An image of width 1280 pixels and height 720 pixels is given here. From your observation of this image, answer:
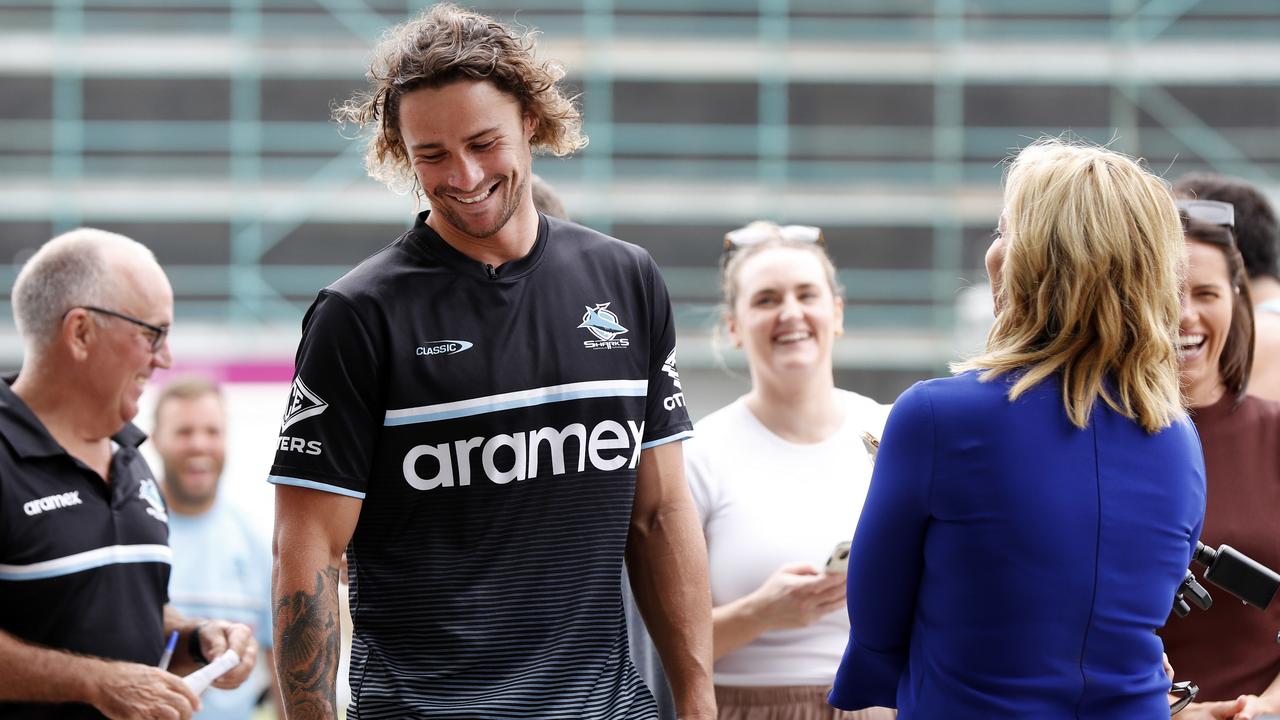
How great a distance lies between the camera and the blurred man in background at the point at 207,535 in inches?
186

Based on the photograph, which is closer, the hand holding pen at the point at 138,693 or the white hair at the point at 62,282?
the hand holding pen at the point at 138,693

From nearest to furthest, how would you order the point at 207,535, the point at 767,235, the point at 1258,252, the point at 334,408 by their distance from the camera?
1. the point at 334,408
2. the point at 1258,252
3. the point at 767,235
4. the point at 207,535

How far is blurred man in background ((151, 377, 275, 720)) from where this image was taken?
473cm

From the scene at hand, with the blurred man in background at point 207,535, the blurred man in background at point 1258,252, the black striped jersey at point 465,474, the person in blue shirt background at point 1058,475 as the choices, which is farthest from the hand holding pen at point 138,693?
the blurred man in background at point 1258,252

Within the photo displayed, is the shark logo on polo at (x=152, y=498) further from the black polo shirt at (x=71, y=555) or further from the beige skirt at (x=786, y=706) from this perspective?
the beige skirt at (x=786, y=706)

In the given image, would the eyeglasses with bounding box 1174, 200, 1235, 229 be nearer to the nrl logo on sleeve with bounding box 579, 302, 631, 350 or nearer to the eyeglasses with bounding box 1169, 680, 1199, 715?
the eyeglasses with bounding box 1169, 680, 1199, 715

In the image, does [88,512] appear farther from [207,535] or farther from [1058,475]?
[207,535]

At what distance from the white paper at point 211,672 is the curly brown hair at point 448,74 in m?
1.07

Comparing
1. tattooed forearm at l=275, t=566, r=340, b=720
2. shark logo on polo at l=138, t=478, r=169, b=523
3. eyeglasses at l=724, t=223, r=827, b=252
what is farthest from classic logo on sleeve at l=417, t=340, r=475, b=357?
eyeglasses at l=724, t=223, r=827, b=252

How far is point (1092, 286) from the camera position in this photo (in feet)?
6.56

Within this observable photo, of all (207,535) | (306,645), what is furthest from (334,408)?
(207,535)

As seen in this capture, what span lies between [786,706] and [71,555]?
152 centimetres

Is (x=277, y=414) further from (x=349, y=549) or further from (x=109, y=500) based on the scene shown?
(x=349, y=549)

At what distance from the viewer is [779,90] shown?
2347 centimetres
